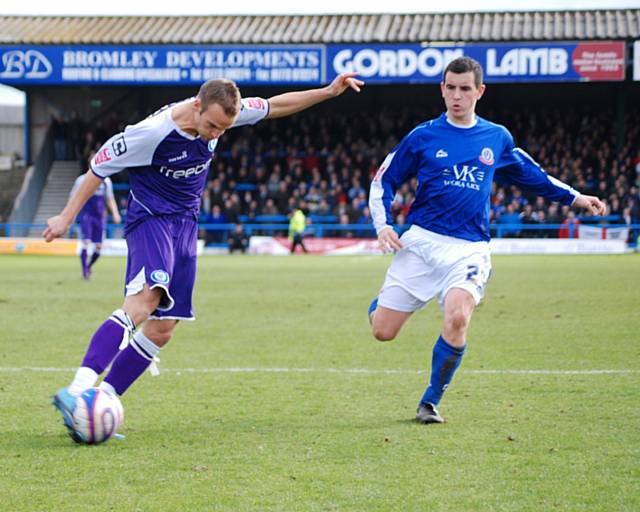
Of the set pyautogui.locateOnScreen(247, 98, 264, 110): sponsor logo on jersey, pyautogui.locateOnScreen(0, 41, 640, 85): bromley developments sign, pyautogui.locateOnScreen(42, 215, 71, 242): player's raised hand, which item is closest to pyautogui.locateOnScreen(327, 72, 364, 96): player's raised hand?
pyautogui.locateOnScreen(247, 98, 264, 110): sponsor logo on jersey

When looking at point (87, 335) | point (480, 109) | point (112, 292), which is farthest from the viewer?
point (480, 109)

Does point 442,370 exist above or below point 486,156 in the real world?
below

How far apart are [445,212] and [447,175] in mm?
230

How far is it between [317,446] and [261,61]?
32359 mm

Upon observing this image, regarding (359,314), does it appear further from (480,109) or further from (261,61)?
(480,109)

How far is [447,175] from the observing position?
21.6ft

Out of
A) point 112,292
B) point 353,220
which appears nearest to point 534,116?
point 353,220

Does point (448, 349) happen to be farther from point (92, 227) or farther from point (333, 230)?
point (333, 230)

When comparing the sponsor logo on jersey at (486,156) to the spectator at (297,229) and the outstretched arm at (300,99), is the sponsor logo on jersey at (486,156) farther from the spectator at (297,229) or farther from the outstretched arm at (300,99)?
the spectator at (297,229)

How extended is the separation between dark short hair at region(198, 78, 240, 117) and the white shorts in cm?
151

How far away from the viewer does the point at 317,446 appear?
562 cm

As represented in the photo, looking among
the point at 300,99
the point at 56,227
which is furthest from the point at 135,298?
the point at 300,99

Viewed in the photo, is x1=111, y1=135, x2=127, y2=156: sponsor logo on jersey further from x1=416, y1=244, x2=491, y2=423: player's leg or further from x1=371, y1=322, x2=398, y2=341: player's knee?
x1=416, y1=244, x2=491, y2=423: player's leg

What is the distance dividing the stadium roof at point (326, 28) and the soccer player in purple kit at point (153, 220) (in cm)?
3206
